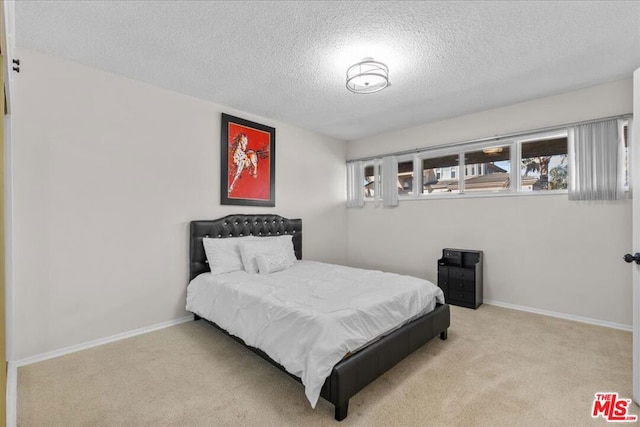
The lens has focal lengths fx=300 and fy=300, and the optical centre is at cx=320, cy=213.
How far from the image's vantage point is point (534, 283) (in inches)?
143

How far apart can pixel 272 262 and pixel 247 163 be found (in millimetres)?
1420

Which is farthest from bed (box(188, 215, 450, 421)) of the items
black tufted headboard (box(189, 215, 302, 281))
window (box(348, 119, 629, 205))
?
window (box(348, 119, 629, 205))

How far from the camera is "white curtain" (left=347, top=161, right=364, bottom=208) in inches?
209

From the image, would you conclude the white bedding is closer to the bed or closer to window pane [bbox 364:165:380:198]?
the bed

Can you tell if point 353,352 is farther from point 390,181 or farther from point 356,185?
point 356,185

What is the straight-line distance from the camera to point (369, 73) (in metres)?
2.54

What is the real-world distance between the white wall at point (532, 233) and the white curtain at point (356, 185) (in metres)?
0.64

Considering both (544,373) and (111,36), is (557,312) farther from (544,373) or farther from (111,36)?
Answer: (111,36)

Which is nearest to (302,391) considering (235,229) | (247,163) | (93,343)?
(93,343)

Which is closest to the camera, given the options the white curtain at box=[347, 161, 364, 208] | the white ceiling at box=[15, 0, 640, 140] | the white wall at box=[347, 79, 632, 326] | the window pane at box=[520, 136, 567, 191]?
the white ceiling at box=[15, 0, 640, 140]

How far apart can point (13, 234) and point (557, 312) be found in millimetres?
5380

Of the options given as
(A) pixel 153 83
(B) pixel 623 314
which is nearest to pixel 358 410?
(B) pixel 623 314

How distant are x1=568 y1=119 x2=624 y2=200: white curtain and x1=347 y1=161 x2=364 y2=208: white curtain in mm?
2843

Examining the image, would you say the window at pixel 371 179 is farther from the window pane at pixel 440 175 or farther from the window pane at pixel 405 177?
the window pane at pixel 440 175
